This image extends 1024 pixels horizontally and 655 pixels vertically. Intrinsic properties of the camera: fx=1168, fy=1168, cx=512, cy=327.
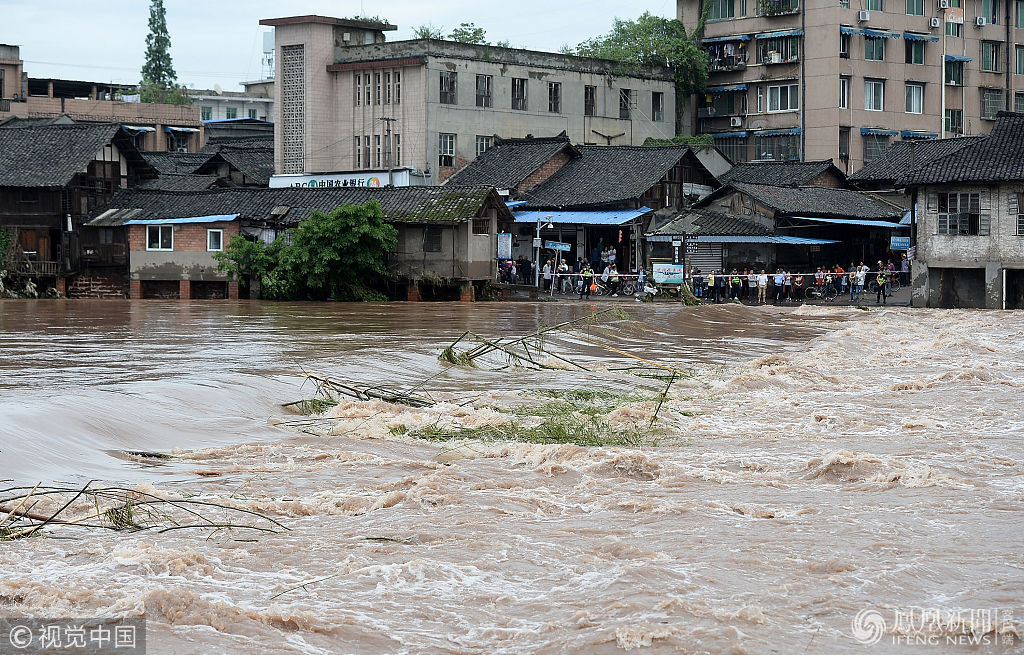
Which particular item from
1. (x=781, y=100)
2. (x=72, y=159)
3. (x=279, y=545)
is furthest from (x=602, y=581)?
(x=781, y=100)

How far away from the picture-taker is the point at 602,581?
685 centimetres

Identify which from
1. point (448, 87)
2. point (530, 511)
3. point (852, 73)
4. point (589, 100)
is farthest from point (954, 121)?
point (530, 511)

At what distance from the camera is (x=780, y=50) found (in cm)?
5731

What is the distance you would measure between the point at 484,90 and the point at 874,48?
1931 cm

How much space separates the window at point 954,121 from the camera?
58.4 meters

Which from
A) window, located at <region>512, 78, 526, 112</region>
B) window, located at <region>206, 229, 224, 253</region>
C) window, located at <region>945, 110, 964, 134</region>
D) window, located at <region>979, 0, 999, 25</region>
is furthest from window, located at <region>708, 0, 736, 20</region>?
window, located at <region>206, 229, 224, 253</region>

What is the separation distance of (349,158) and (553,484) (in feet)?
147

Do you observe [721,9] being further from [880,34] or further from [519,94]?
[519,94]

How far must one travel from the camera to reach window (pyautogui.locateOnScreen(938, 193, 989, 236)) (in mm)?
34406

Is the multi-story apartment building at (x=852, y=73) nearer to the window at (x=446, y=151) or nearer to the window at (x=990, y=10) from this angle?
the window at (x=990, y=10)

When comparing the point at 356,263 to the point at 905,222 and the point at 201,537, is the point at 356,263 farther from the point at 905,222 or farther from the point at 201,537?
the point at 201,537

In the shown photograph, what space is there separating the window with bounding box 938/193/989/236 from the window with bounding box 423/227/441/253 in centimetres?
1583

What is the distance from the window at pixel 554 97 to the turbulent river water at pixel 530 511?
1502 inches

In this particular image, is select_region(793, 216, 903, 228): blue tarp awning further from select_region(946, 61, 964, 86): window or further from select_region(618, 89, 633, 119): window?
select_region(946, 61, 964, 86): window
